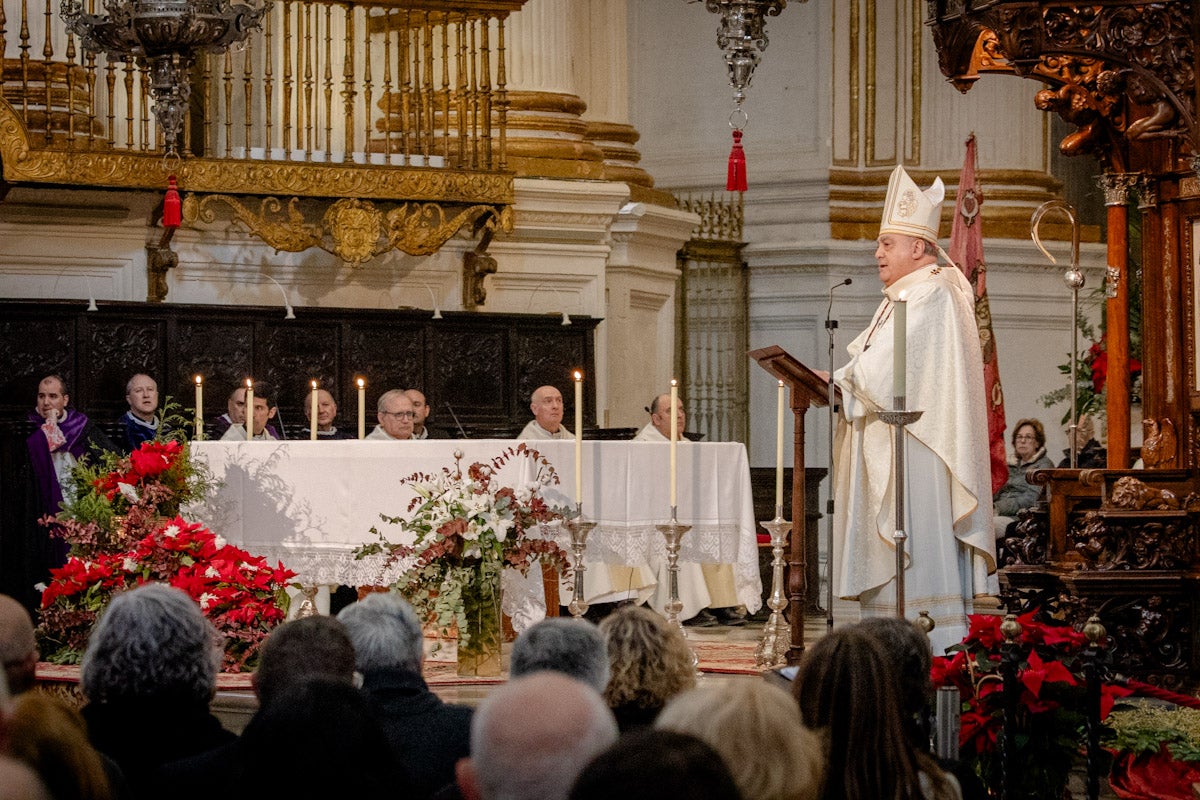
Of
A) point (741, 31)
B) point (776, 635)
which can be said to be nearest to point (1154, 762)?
point (776, 635)

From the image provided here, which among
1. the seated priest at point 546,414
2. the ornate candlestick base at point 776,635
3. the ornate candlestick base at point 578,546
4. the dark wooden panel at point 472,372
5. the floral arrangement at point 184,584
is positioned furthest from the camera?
the dark wooden panel at point 472,372

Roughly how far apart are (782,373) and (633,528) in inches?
45.1

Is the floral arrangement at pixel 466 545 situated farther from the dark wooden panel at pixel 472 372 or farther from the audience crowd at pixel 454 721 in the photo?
the dark wooden panel at pixel 472 372

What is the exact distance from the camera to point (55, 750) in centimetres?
272

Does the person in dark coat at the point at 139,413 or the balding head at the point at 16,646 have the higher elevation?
the person in dark coat at the point at 139,413

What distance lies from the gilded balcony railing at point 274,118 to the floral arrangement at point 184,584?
3539 mm

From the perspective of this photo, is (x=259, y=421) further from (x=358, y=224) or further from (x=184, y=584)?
(x=184, y=584)

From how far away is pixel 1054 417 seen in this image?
15.5m

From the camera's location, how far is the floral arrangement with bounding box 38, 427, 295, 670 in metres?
8.29

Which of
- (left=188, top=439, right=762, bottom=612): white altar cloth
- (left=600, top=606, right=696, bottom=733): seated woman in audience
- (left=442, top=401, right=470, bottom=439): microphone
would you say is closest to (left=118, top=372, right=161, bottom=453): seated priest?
(left=442, top=401, right=470, bottom=439): microphone

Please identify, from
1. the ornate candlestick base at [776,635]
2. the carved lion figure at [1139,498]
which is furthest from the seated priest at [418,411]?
the carved lion figure at [1139,498]

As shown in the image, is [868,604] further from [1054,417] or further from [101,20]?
[1054,417]

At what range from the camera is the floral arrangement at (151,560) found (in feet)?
27.2

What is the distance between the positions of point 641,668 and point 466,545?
383 centimetres
